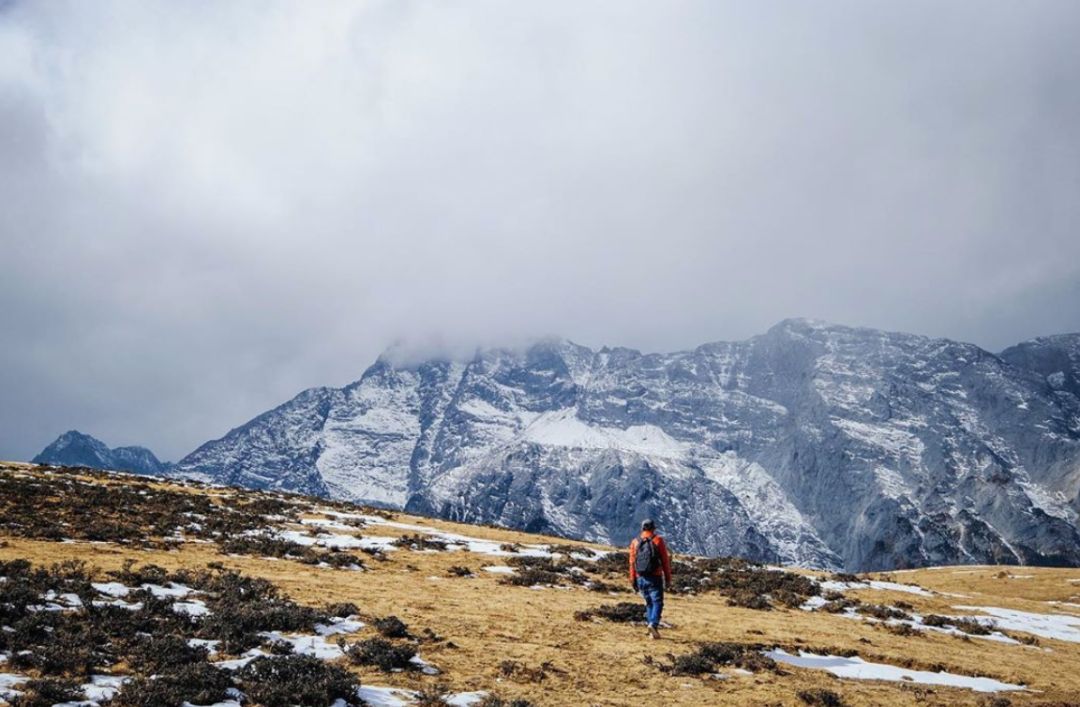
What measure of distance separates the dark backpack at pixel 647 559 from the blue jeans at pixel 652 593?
0.76 ft

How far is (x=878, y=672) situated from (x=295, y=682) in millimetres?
14963

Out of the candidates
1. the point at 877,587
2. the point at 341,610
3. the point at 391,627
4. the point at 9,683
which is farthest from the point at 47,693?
the point at 877,587

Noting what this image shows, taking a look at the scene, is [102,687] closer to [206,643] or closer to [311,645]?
[206,643]

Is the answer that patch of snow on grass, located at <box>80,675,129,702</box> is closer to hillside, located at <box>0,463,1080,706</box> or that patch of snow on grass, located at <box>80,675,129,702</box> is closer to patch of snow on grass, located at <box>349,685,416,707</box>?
hillside, located at <box>0,463,1080,706</box>

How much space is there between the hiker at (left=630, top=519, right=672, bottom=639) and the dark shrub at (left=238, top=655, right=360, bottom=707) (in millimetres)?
9911

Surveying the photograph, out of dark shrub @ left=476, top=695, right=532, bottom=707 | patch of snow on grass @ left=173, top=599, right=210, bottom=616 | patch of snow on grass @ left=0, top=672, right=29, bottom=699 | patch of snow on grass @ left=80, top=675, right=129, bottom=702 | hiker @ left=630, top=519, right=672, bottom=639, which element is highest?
hiker @ left=630, top=519, right=672, bottom=639

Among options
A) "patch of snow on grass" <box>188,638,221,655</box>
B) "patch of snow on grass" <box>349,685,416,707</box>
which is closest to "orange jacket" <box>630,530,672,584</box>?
"patch of snow on grass" <box>349,685,416,707</box>

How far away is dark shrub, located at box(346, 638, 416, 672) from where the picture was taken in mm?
14508

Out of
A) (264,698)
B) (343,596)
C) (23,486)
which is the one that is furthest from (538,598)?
(23,486)

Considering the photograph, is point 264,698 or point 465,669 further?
point 465,669

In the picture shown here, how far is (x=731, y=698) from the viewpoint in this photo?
1484cm

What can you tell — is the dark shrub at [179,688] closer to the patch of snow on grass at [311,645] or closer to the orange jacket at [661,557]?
the patch of snow on grass at [311,645]

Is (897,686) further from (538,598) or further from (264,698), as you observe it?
(264,698)

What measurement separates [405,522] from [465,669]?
3297cm
